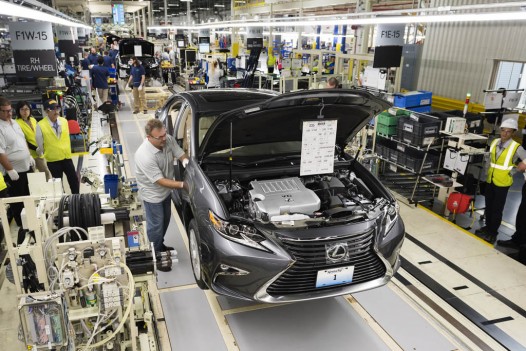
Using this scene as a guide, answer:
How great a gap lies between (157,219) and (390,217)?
2.16 meters

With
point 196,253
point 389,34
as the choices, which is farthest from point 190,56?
point 196,253

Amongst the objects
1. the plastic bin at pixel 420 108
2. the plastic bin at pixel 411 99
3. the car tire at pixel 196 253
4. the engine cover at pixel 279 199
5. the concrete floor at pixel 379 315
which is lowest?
the concrete floor at pixel 379 315

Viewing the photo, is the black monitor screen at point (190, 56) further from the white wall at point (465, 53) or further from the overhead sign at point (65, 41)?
the white wall at point (465, 53)

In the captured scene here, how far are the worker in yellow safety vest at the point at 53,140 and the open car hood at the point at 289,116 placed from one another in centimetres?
233

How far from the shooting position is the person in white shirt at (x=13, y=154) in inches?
175

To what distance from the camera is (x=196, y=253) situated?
357cm

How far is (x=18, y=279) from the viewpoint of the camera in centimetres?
239

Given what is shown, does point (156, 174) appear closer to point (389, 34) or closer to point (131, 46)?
point (389, 34)

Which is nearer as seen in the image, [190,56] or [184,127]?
[184,127]

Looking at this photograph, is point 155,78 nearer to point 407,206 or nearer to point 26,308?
point 407,206

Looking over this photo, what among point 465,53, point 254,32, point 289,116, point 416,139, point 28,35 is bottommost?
point 416,139

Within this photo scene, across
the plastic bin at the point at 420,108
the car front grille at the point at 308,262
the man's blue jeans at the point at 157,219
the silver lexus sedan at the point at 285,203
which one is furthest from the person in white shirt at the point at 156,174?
the plastic bin at the point at 420,108

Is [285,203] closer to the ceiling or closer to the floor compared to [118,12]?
closer to the floor

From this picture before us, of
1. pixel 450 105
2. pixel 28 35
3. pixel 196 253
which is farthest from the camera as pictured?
pixel 450 105
